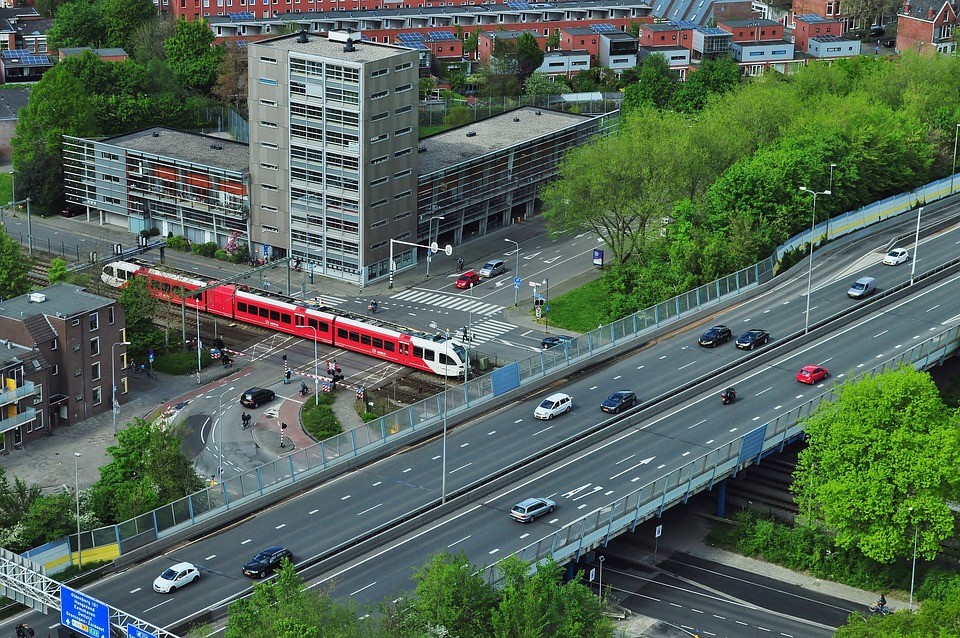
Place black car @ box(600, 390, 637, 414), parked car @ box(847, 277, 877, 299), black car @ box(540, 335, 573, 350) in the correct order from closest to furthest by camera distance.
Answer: black car @ box(600, 390, 637, 414) → black car @ box(540, 335, 573, 350) → parked car @ box(847, 277, 877, 299)

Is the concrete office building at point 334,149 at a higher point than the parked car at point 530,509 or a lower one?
higher

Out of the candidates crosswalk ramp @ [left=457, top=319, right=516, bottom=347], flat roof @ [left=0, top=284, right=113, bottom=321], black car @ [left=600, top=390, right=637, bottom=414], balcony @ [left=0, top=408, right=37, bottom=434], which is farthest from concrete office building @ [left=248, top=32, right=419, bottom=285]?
black car @ [left=600, top=390, right=637, bottom=414]

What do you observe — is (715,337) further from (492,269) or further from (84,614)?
(84,614)

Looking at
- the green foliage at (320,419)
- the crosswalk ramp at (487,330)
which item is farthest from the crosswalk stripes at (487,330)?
the green foliage at (320,419)

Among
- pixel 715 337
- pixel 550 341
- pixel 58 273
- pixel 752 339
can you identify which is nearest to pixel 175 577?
pixel 550 341

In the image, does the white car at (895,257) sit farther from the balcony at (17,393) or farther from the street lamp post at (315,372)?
the balcony at (17,393)

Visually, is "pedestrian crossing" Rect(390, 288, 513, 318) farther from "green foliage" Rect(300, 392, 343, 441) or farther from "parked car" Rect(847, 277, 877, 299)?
"parked car" Rect(847, 277, 877, 299)
